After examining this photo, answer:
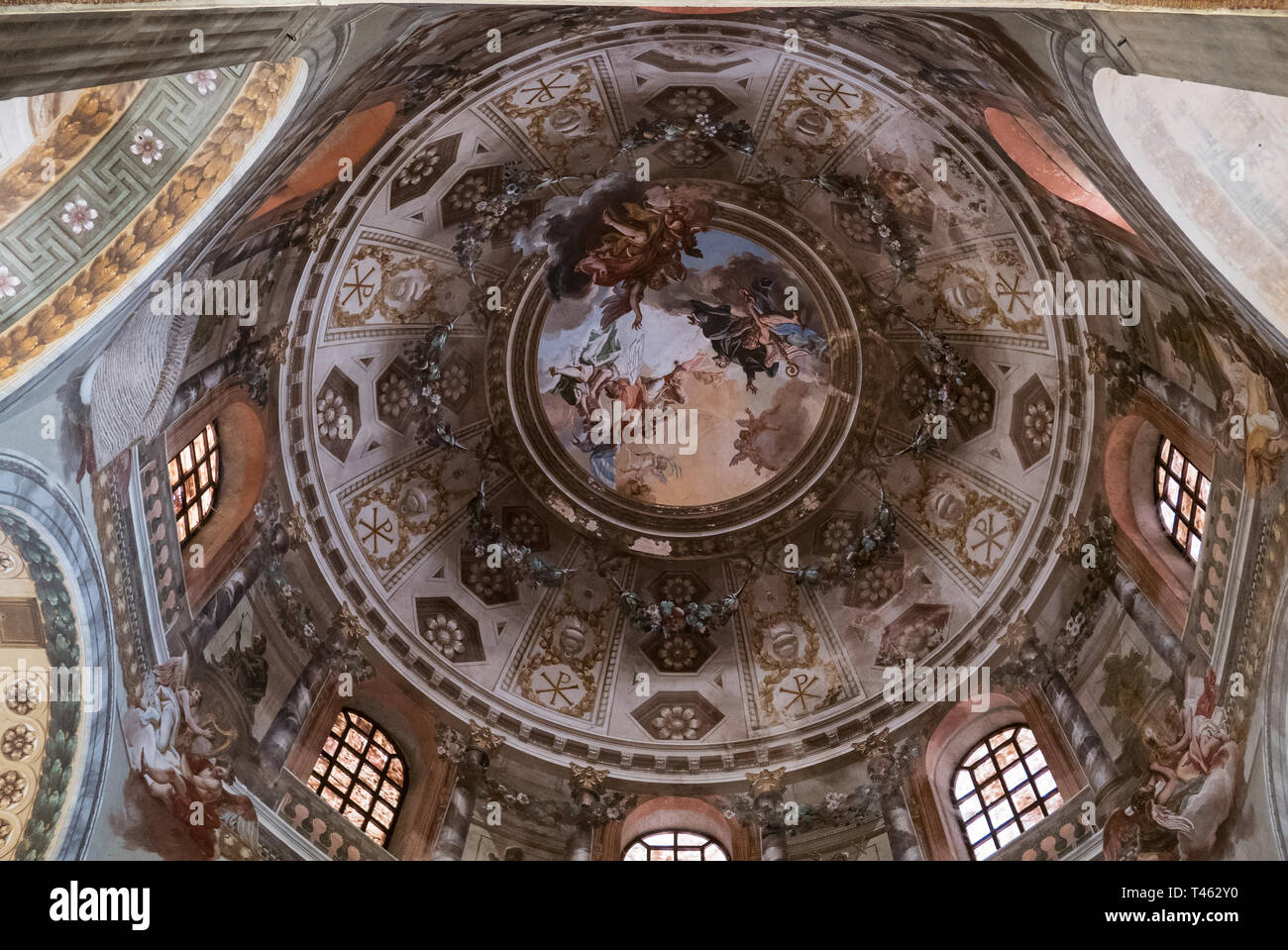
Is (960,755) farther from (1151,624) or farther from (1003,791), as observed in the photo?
(1151,624)

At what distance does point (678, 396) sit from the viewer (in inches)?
856

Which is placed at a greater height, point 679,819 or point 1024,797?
point 679,819

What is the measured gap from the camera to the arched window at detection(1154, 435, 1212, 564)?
1551 centimetres

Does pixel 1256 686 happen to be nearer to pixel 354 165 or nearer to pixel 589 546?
pixel 589 546

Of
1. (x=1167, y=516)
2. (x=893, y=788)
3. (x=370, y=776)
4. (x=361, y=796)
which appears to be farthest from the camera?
(x=893, y=788)

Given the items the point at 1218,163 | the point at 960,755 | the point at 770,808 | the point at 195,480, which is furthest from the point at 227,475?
the point at 1218,163

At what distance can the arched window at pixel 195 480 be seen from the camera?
15.6 meters

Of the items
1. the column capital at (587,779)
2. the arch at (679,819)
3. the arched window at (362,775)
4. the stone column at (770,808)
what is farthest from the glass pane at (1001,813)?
the arched window at (362,775)

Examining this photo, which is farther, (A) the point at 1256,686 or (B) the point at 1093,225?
(B) the point at 1093,225

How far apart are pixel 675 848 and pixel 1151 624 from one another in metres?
6.96

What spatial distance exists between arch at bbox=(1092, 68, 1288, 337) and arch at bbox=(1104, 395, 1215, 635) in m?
3.91

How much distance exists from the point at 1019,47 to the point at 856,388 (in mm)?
8523
